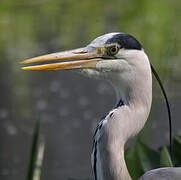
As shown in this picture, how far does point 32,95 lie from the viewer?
579 cm

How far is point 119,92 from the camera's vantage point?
215cm

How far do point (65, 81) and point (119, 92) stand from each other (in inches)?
155

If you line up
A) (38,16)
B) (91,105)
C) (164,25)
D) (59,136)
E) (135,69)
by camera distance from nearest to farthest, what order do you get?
(135,69) < (59,136) < (91,105) < (164,25) < (38,16)

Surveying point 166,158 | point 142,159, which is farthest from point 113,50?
point 142,159

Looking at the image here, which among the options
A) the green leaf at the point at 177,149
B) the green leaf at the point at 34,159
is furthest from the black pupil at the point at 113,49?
the green leaf at the point at 177,149

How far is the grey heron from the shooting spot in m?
2.10

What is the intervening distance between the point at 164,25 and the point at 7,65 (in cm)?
230

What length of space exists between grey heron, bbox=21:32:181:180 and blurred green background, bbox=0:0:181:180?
0.55 meters

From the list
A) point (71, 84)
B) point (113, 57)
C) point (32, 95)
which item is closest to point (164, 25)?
point (71, 84)

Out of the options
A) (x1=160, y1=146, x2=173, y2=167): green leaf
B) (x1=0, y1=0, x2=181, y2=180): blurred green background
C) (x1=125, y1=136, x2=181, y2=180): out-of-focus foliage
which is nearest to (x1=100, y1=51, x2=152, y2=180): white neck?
(x1=160, y1=146, x2=173, y2=167): green leaf

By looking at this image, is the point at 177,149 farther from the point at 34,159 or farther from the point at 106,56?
the point at 106,56

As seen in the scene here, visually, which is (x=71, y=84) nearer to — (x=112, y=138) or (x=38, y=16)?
(x=38, y=16)

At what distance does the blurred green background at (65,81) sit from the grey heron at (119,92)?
1.82 ft

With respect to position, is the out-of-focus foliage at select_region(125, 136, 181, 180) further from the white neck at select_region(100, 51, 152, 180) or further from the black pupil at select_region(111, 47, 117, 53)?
the black pupil at select_region(111, 47, 117, 53)
